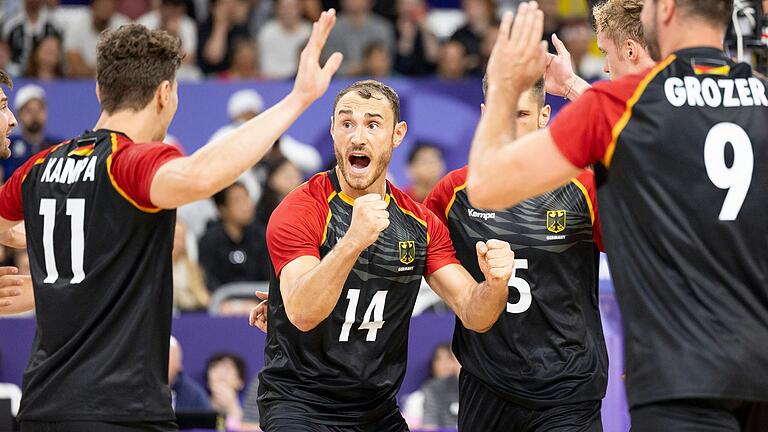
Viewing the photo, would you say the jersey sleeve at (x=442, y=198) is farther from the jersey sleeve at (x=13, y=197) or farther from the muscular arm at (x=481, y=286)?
the jersey sleeve at (x=13, y=197)

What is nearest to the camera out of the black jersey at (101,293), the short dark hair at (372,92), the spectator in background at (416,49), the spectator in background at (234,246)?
the black jersey at (101,293)

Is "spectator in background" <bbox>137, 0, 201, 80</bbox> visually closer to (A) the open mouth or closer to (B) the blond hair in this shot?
(A) the open mouth

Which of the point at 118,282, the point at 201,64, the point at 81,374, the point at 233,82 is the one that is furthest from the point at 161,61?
the point at 201,64

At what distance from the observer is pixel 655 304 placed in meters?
4.25

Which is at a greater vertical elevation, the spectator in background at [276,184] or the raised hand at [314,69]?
the raised hand at [314,69]

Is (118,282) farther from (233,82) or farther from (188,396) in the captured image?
(233,82)

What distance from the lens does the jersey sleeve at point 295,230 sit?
5.92 metres

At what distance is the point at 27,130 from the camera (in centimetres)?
1312

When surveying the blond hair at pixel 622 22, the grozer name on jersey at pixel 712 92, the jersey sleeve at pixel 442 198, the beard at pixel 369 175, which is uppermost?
the blond hair at pixel 622 22

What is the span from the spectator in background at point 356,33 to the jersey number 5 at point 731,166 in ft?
35.6

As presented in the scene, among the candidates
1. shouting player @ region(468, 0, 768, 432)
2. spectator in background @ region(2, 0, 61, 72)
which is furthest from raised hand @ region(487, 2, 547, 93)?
spectator in background @ region(2, 0, 61, 72)

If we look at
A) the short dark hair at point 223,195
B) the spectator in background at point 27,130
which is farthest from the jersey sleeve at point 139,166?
the spectator in background at point 27,130

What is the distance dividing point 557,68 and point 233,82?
7650 millimetres

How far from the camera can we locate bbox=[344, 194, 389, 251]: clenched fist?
5.39 meters
